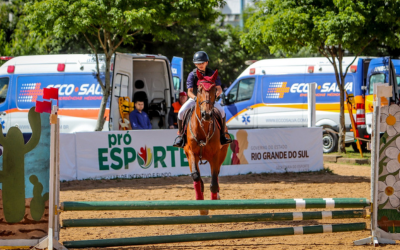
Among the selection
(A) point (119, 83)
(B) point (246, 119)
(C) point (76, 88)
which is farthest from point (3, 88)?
(B) point (246, 119)

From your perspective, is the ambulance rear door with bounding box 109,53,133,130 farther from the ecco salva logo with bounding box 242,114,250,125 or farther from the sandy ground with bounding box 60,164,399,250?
the ecco salva logo with bounding box 242,114,250,125

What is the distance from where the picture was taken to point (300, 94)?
19.0 metres

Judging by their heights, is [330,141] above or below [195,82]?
below

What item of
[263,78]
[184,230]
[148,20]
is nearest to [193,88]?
[184,230]

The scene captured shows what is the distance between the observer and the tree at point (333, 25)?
15.8 metres

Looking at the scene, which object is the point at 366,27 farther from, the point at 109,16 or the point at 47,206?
the point at 47,206

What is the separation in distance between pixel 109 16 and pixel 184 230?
10373 millimetres

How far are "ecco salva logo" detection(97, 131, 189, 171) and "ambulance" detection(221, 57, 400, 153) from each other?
7134 millimetres

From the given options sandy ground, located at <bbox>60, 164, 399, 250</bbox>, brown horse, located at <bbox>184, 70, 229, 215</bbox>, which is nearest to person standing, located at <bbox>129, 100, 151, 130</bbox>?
sandy ground, located at <bbox>60, 164, 399, 250</bbox>

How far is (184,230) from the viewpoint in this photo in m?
7.34

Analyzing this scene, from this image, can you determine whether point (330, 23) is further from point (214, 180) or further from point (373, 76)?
point (214, 180)

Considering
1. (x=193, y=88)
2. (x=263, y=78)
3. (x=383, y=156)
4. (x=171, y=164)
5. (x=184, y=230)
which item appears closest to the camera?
(x=383, y=156)

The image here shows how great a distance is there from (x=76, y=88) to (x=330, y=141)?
31.9 feet

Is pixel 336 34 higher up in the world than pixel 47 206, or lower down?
higher up
